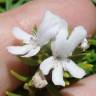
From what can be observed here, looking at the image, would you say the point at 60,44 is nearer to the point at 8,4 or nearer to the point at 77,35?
the point at 77,35

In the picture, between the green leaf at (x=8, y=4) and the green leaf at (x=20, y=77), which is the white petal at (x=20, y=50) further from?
the green leaf at (x=8, y=4)

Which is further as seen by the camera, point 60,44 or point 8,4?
point 8,4

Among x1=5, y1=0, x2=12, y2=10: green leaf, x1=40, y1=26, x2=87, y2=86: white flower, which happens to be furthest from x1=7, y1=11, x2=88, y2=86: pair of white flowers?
x1=5, y1=0, x2=12, y2=10: green leaf

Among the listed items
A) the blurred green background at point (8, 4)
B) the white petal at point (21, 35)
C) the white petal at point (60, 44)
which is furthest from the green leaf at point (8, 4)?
the white petal at point (60, 44)

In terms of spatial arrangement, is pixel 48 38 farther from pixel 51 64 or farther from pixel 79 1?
pixel 79 1

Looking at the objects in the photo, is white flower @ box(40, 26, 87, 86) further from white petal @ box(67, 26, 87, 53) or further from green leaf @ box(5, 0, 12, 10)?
green leaf @ box(5, 0, 12, 10)

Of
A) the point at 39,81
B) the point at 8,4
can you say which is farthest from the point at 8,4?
the point at 39,81

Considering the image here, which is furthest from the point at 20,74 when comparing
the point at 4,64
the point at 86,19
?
the point at 86,19
